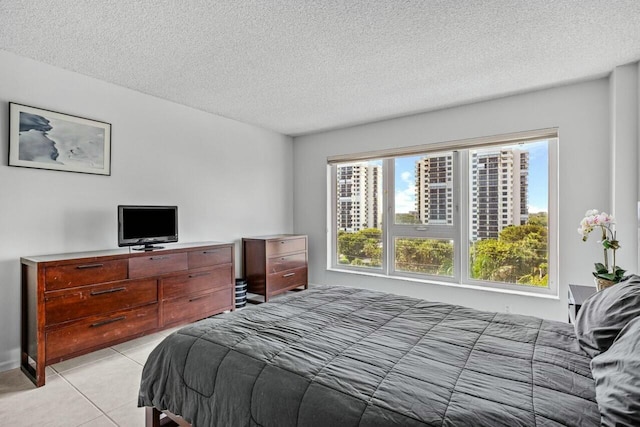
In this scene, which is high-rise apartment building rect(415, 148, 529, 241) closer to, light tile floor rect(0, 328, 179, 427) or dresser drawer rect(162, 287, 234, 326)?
dresser drawer rect(162, 287, 234, 326)

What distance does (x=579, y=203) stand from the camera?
3160mm

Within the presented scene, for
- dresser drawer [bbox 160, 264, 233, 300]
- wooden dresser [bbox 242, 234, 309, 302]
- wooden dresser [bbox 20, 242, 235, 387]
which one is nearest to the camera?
wooden dresser [bbox 20, 242, 235, 387]

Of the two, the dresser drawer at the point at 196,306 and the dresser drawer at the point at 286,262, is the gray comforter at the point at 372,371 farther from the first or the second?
the dresser drawer at the point at 286,262

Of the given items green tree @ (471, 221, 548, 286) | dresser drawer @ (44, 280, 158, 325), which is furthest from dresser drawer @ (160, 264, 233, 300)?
green tree @ (471, 221, 548, 286)

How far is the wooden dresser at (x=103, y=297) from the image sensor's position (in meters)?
2.38

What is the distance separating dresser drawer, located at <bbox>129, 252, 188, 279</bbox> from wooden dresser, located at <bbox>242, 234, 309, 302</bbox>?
44.6 inches

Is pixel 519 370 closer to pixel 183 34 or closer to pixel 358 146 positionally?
pixel 183 34

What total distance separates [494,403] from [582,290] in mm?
2138

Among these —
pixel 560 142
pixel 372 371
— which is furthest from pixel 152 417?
pixel 560 142

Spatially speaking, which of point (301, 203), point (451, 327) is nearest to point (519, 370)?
point (451, 327)

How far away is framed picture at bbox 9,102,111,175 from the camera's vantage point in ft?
8.59

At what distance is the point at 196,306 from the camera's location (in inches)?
134

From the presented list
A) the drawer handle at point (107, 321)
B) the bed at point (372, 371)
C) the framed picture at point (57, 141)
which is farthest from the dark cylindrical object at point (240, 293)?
the bed at point (372, 371)

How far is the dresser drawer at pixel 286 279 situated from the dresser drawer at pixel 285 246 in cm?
28
